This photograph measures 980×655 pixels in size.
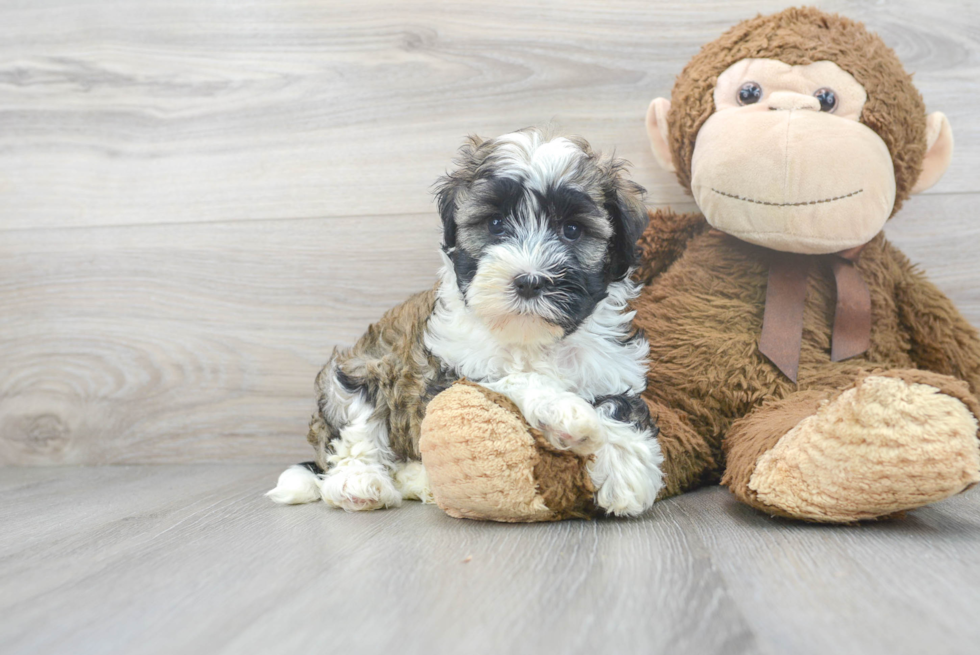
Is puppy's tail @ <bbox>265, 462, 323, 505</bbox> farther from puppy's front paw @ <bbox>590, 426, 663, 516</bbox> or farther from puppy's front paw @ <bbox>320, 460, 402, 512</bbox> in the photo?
puppy's front paw @ <bbox>590, 426, 663, 516</bbox>

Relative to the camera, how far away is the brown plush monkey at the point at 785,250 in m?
1.52

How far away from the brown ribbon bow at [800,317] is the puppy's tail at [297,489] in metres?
1.03

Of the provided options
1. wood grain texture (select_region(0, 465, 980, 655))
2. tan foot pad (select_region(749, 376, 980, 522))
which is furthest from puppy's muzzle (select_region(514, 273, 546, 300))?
tan foot pad (select_region(749, 376, 980, 522))

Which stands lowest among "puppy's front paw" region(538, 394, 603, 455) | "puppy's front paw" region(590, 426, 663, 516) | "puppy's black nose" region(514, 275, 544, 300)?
"puppy's front paw" region(590, 426, 663, 516)

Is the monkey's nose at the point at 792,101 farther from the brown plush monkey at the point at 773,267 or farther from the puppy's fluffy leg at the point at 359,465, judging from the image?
the puppy's fluffy leg at the point at 359,465

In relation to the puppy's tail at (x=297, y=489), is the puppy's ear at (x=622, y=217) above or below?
above

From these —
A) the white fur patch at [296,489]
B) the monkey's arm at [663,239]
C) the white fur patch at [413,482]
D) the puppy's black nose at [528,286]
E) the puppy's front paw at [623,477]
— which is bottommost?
the white fur patch at [296,489]

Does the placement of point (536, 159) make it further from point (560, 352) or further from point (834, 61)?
point (834, 61)

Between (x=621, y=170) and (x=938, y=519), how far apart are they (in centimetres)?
84

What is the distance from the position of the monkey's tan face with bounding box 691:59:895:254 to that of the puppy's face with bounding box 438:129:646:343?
10.3 inches

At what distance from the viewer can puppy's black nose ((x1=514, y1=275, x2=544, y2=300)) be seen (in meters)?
1.26

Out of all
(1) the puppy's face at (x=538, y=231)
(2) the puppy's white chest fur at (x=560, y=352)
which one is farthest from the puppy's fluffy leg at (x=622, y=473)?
(1) the puppy's face at (x=538, y=231)

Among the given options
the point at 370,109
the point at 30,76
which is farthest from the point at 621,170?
the point at 30,76

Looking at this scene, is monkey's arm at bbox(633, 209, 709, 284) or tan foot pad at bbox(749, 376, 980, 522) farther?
monkey's arm at bbox(633, 209, 709, 284)
